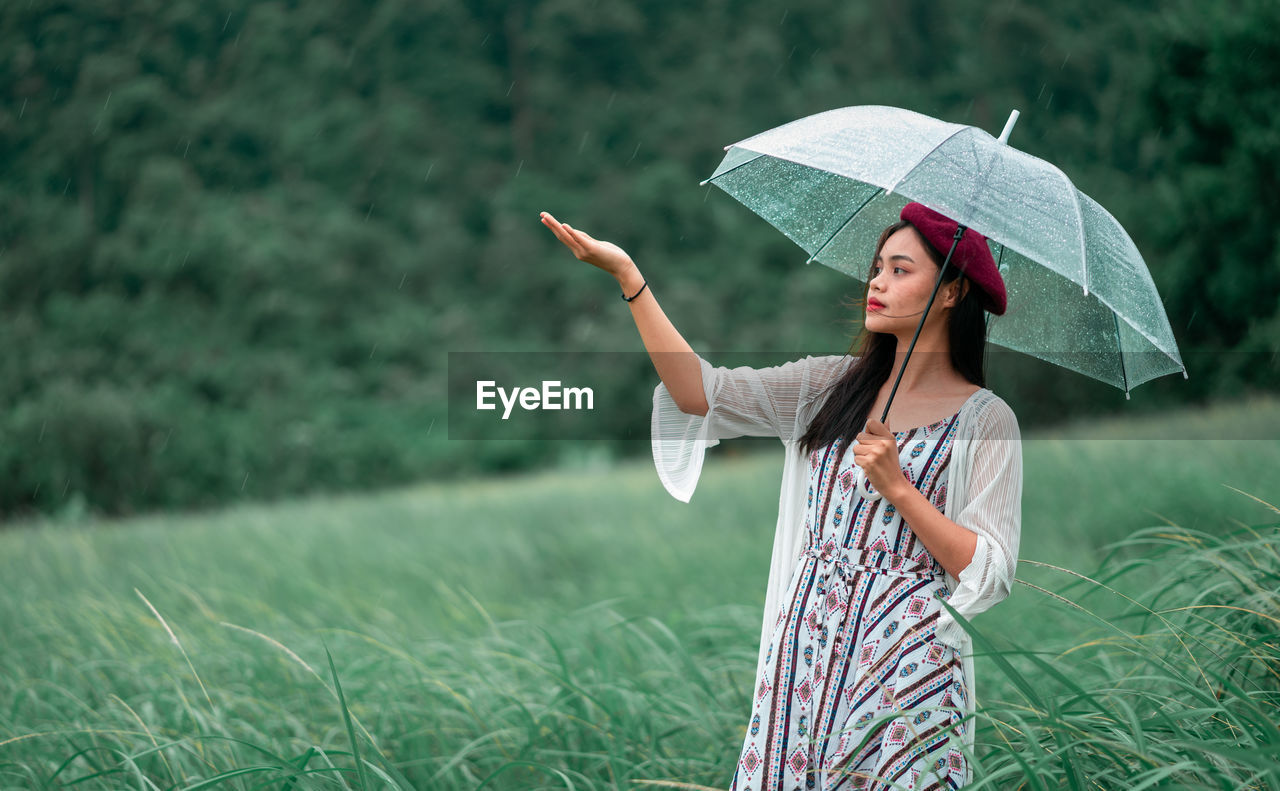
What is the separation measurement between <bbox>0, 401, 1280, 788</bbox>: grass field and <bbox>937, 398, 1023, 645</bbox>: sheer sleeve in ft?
0.38

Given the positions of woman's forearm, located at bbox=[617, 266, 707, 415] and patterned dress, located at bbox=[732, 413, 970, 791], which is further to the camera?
woman's forearm, located at bbox=[617, 266, 707, 415]

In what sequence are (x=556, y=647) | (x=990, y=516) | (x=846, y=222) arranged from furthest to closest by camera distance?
1. (x=556, y=647)
2. (x=846, y=222)
3. (x=990, y=516)

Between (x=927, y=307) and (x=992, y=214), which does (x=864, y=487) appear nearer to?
(x=927, y=307)

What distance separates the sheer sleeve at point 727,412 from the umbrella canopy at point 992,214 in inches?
14.2

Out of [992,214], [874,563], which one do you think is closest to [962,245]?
[992,214]

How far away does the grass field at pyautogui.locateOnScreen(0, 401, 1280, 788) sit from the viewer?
6.13ft

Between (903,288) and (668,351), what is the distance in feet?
1.32

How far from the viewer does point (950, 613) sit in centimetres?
150

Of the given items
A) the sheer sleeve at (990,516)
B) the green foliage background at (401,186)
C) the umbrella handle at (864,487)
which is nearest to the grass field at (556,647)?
the sheer sleeve at (990,516)

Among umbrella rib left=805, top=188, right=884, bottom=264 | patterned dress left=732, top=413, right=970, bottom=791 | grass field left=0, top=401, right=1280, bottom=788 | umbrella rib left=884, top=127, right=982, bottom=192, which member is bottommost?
grass field left=0, top=401, right=1280, bottom=788

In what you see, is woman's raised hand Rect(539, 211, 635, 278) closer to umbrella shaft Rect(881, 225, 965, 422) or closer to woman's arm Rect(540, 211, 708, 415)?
woman's arm Rect(540, 211, 708, 415)

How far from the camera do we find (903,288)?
64.1 inches

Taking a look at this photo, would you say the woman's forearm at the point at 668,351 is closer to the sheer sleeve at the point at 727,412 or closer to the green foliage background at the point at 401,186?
the sheer sleeve at the point at 727,412

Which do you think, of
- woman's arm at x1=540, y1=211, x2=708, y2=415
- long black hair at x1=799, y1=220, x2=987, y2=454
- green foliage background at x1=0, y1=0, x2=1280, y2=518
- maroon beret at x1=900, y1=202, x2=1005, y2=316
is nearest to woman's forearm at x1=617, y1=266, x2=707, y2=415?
woman's arm at x1=540, y1=211, x2=708, y2=415
